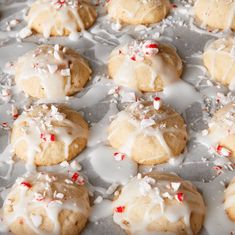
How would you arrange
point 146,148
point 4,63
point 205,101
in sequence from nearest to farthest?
point 146,148
point 205,101
point 4,63

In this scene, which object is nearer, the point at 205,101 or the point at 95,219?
the point at 95,219

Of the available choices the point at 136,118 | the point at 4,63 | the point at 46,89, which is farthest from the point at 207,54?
the point at 4,63

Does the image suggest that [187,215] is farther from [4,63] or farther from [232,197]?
[4,63]

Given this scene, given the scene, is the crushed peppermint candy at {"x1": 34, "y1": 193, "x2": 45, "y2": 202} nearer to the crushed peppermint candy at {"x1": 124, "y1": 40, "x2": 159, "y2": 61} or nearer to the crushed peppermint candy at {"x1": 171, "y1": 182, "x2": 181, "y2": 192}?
the crushed peppermint candy at {"x1": 171, "y1": 182, "x2": 181, "y2": 192}

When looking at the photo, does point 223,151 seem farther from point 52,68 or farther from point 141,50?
point 52,68

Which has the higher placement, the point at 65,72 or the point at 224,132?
the point at 65,72

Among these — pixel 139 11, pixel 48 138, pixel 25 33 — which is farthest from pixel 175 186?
pixel 25 33

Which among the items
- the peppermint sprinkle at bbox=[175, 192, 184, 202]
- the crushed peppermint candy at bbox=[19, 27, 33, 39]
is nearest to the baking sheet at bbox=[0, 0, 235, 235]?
the crushed peppermint candy at bbox=[19, 27, 33, 39]
